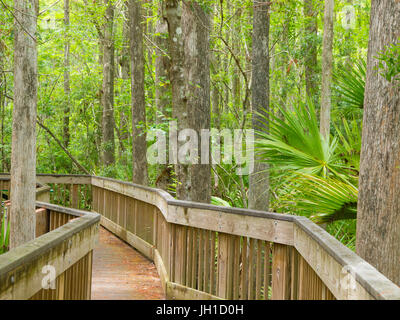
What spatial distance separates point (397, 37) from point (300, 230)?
1.65 metres

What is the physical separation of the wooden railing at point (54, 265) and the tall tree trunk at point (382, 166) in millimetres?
2252

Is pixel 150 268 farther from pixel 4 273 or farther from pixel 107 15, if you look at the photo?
pixel 107 15

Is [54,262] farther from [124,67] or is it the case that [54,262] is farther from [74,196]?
[124,67]

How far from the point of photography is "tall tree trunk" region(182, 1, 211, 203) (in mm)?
8359

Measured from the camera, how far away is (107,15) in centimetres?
1853

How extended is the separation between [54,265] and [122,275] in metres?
4.74

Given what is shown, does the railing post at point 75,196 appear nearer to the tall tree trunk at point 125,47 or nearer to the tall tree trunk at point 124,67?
the tall tree trunk at point 124,67

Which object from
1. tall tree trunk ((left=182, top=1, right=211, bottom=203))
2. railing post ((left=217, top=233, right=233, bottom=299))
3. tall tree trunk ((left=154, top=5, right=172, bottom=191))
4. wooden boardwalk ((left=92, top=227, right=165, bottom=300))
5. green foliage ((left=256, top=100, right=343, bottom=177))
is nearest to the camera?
railing post ((left=217, top=233, right=233, bottom=299))

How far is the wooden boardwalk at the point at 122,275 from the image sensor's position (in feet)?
22.9

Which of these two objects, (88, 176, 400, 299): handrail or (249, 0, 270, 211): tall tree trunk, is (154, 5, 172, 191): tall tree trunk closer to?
(249, 0, 270, 211): tall tree trunk

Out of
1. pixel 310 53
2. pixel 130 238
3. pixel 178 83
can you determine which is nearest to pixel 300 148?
pixel 178 83

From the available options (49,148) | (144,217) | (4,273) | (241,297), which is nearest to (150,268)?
(144,217)

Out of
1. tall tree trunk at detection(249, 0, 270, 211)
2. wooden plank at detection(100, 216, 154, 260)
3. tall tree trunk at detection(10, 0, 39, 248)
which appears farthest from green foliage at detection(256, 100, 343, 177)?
wooden plank at detection(100, 216, 154, 260)

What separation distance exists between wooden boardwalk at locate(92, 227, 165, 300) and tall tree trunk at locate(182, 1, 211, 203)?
143 cm
